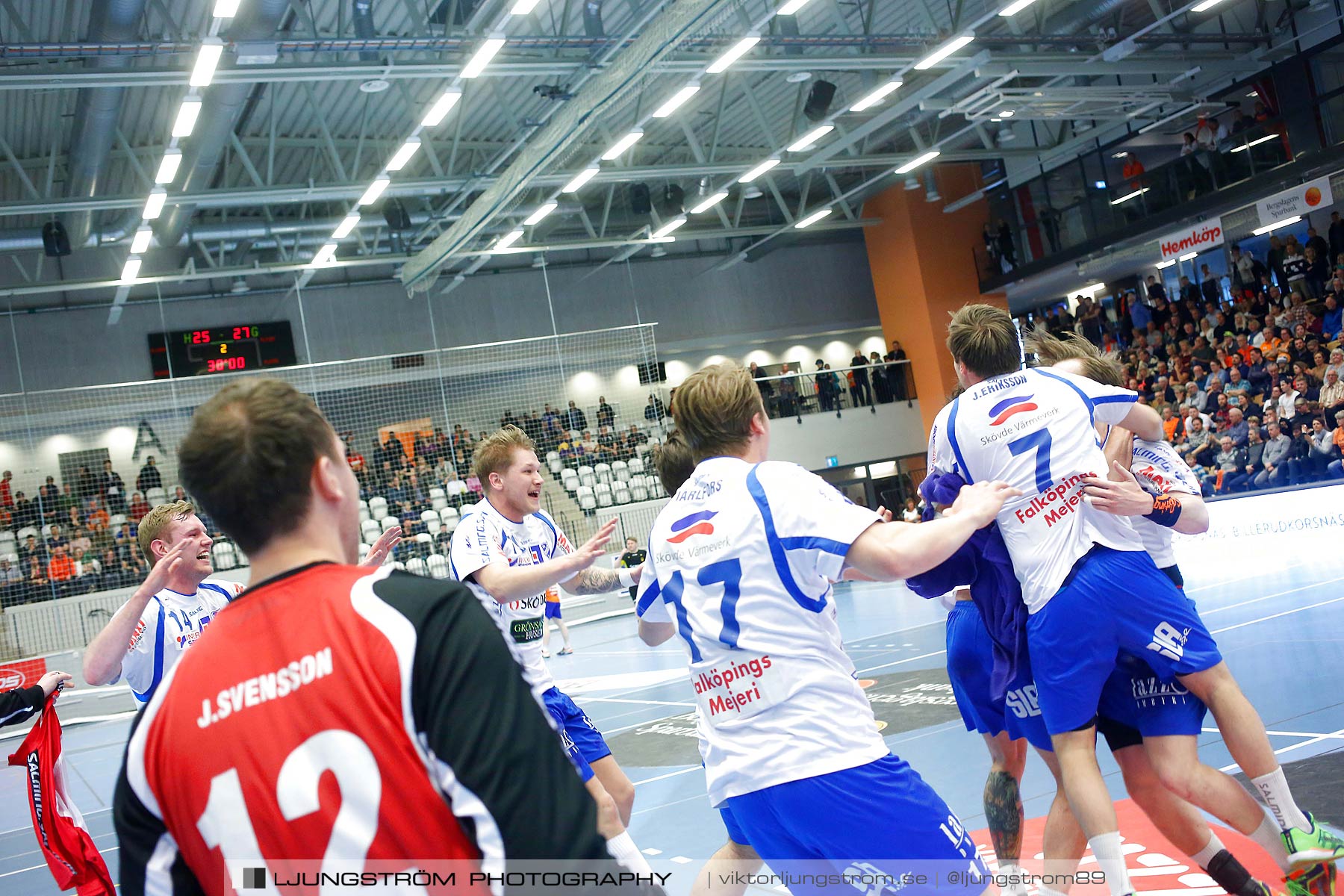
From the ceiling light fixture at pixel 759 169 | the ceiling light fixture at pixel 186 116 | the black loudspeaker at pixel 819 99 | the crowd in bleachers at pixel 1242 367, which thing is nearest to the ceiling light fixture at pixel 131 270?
the ceiling light fixture at pixel 186 116

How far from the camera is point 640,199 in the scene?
22125 millimetres

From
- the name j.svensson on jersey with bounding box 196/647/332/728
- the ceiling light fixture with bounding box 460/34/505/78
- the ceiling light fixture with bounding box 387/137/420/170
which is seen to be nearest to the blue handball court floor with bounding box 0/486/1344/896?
the name j.svensson on jersey with bounding box 196/647/332/728

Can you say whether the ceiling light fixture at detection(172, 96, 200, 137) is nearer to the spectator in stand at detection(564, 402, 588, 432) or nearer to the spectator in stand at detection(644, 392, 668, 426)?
the spectator in stand at detection(644, 392, 668, 426)

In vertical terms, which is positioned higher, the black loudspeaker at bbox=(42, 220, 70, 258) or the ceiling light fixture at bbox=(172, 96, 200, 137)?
the black loudspeaker at bbox=(42, 220, 70, 258)

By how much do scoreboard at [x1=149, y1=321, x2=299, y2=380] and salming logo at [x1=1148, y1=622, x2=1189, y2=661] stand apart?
69.0 ft

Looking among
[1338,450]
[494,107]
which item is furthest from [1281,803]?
[494,107]

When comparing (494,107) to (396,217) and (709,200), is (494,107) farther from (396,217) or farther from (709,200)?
(709,200)

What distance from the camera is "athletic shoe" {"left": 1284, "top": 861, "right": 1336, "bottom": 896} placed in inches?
117

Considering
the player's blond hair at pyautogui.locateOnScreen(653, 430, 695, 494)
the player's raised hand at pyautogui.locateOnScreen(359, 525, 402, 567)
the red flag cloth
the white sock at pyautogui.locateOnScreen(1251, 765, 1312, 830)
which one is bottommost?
the white sock at pyautogui.locateOnScreen(1251, 765, 1312, 830)

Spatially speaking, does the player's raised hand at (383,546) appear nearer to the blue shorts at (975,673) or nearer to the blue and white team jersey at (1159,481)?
the blue shorts at (975,673)

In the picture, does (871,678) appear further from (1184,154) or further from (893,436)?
(893,436)

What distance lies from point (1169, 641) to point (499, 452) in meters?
2.87

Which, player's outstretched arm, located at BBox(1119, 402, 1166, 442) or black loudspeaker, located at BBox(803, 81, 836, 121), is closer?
player's outstretched arm, located at BBox(1119, 402, 1166, 442)

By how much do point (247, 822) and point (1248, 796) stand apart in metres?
2.89
